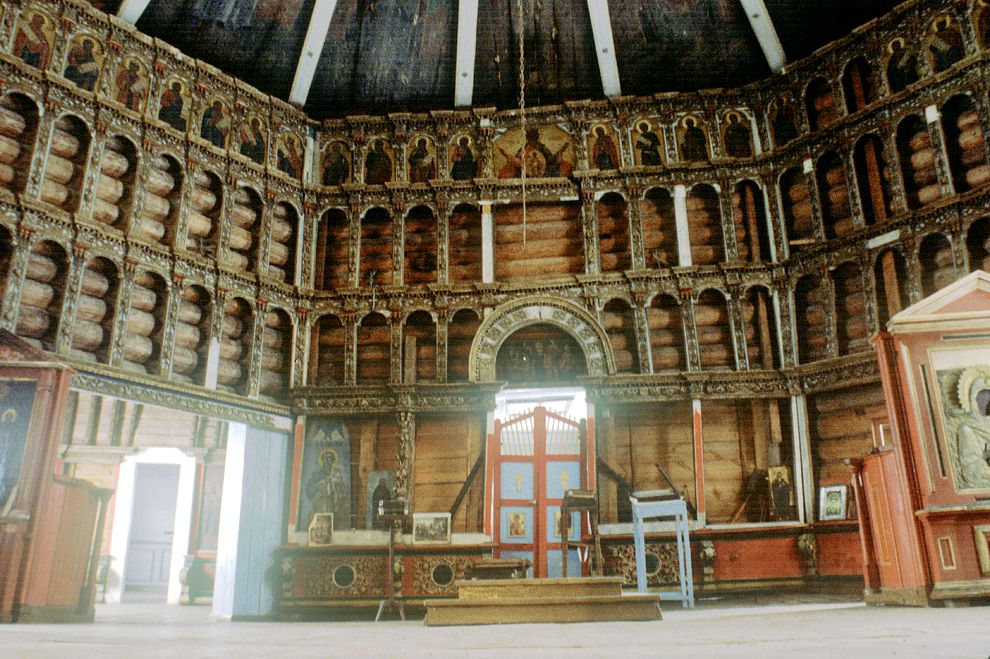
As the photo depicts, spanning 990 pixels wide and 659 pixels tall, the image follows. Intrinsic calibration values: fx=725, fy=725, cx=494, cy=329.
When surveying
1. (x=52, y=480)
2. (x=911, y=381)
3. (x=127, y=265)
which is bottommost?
(x=52, y=480)

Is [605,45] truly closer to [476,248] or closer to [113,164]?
[476,248]

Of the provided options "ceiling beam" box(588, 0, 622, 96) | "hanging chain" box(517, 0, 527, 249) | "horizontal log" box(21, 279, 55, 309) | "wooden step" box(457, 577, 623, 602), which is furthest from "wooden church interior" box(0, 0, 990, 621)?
"wooden step" box(457, 577, 623, 602)

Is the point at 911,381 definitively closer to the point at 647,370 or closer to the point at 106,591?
the point at 647,370

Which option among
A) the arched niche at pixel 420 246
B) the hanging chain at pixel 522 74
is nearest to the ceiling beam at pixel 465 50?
the hanging chain at pixel 522 74

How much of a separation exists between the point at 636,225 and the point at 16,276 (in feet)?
33.3

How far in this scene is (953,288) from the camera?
7.37 m

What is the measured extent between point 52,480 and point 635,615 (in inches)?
284

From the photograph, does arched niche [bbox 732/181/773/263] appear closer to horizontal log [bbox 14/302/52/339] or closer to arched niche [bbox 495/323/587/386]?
arched niche [bbox 495/323/587/386]

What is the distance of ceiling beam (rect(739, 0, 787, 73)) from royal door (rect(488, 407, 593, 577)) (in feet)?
25.8

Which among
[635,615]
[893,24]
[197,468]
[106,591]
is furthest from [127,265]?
[893,24]

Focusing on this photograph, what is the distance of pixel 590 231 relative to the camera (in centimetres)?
1384

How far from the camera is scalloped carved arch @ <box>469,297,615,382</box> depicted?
1313 cm

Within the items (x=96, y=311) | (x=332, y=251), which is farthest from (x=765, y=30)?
(x=96, y=311)

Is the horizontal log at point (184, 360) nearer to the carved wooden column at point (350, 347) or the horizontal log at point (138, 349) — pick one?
the horizontal log at point (138, 349)
